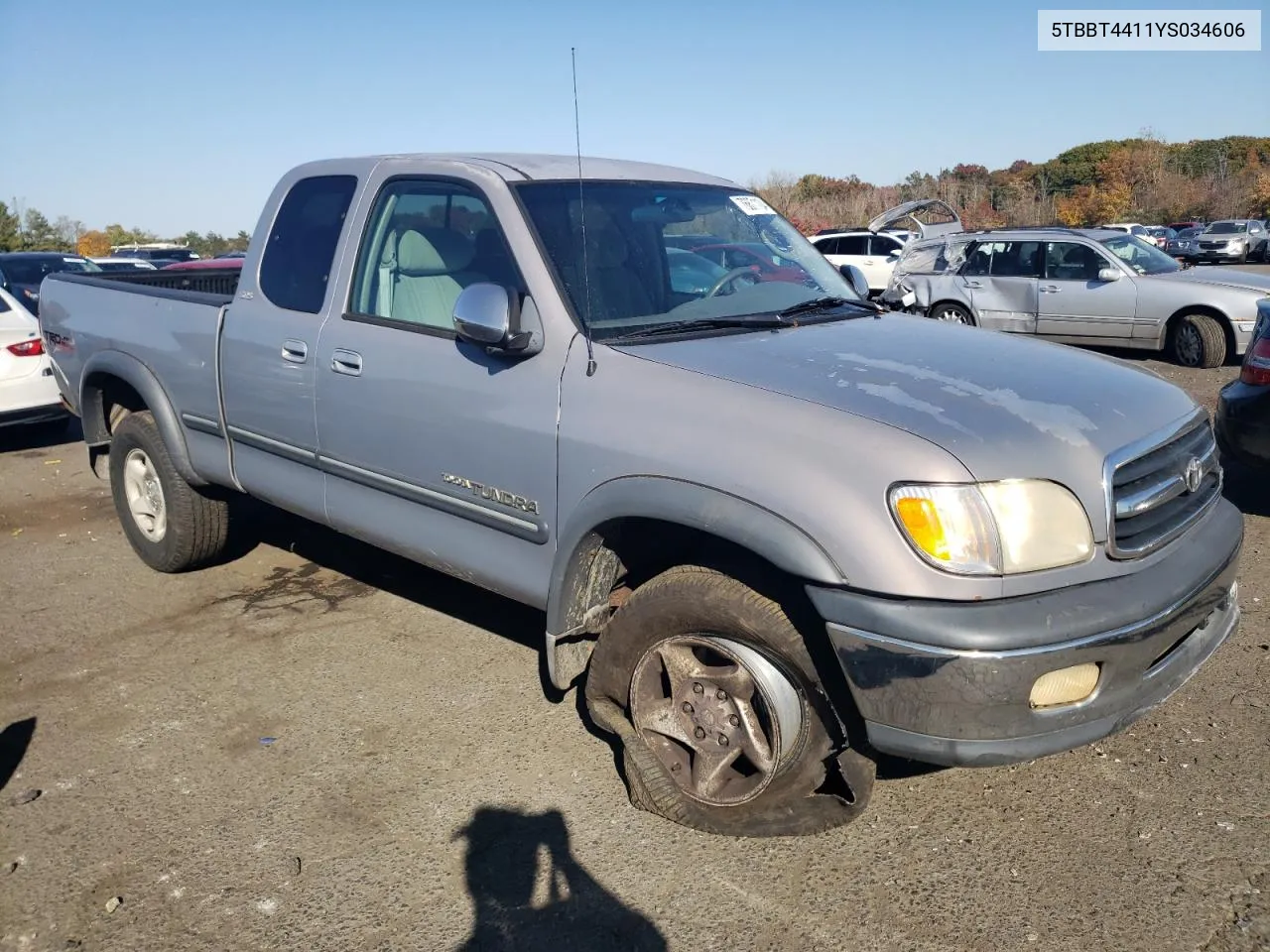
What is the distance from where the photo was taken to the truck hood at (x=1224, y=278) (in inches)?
440

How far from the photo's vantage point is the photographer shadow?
8.74ft

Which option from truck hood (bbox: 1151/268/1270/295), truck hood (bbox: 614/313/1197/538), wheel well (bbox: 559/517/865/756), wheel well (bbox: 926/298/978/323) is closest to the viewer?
truck hood (bbox: 614/313/1197/538)

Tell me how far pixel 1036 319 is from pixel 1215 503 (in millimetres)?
10242

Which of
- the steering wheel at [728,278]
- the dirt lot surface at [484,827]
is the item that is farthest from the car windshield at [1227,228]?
the steering wheel at [728,278]

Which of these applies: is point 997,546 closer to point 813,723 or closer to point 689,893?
point 813,723

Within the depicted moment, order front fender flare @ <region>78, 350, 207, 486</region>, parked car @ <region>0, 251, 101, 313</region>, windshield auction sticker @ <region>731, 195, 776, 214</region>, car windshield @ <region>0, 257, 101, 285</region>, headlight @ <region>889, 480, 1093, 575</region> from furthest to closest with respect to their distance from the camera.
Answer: car windshield @ <region>0, 257, 101, 285</region>, parked car @ <region>0, 251, 101, 313</region>, front fender flare @ <region>78, 350, 207, 486</region>, windshield auction sticker @ <region>731, 195, 776, 214</region>, headlight @ <region>889, 480, 1093, 575</region>

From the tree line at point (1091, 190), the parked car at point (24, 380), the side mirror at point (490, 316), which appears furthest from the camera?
the tree line at point (1091, 190)

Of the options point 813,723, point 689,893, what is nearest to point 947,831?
point 813,723

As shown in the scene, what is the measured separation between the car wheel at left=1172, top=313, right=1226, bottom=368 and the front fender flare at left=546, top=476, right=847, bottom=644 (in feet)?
34.2

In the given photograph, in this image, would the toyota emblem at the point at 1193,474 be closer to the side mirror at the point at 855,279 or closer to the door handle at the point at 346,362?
the side mirror at the point at 855,279

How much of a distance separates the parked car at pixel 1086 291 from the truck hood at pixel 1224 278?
11 mm

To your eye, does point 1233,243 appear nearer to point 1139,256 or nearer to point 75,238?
point 1139,256

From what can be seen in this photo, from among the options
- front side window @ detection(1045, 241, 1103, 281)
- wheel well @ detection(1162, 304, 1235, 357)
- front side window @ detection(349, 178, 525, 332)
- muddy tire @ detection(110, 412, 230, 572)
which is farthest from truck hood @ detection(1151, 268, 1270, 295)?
muddy tire @ detection(110, 412, 230, 572)

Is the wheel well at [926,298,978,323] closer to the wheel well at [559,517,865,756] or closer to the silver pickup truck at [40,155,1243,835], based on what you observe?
the silver pickup truck at [40,155,1243,835]
